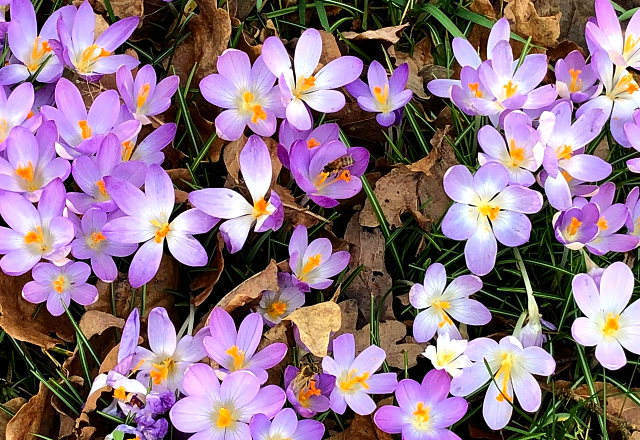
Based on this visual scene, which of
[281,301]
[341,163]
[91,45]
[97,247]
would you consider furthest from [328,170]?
[91,45]

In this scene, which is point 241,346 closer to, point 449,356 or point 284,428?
point 284,428

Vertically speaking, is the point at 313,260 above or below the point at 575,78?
below

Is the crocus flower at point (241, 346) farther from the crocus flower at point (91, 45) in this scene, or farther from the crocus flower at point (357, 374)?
the crocus flower at point (91, 45)

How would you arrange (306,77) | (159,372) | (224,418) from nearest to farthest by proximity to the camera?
(224,418) → (159,372) → (306,77)

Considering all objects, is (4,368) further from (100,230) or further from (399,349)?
(399,349)

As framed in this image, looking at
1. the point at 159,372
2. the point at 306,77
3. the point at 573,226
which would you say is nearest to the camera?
the point at 159,372

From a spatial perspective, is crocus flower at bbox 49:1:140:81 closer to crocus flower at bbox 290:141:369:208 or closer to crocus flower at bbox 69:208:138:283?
crocus flower at bbox 69:208:138:283
